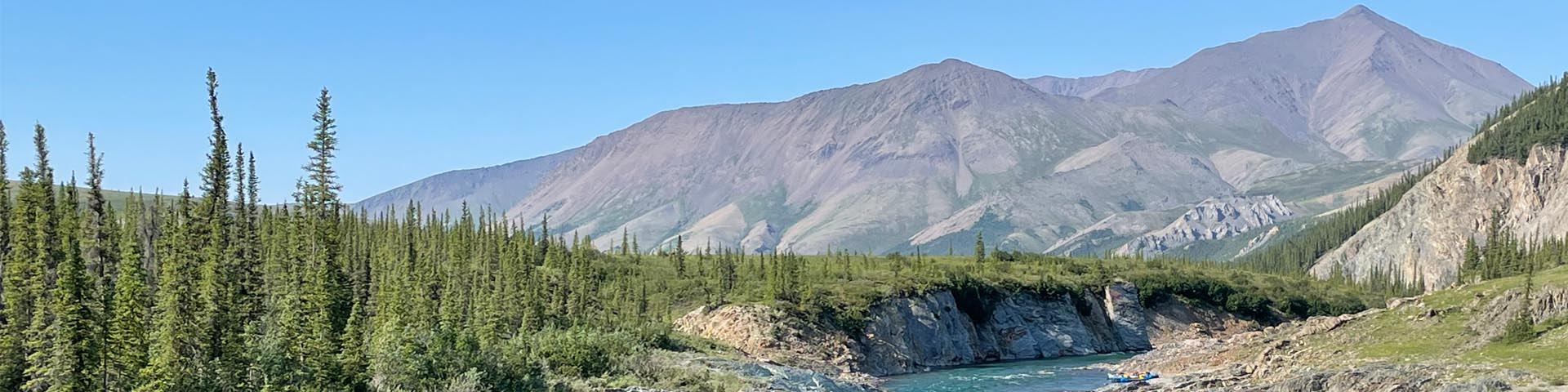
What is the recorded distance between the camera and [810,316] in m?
146

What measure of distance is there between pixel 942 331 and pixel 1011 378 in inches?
903

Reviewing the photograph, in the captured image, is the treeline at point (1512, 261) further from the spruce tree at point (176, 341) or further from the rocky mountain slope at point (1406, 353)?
the spruce tree at point (176, 341)

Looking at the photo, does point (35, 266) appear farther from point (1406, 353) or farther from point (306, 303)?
point (1406, 353)

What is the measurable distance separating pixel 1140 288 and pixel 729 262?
5875 centimetres

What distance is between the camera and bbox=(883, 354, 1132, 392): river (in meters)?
128

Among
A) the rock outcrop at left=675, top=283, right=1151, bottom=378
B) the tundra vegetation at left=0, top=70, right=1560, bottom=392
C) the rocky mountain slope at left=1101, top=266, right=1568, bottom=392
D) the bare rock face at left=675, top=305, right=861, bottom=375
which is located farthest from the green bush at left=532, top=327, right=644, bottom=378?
the rocky mountain slope at left=1101, top=266, right=1568, bottom=392

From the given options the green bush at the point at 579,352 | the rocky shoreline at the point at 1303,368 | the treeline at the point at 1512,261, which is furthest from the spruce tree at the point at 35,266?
the treeline at the point at 1512,261

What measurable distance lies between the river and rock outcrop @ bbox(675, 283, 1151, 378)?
384 cm

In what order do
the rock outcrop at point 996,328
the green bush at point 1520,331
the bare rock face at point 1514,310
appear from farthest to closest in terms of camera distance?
1. the rock outcrop at point 996,328
2. the bare rock face at point 1514,310
3. the green bush at point 1520,331

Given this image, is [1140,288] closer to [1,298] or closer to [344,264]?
[344,264]

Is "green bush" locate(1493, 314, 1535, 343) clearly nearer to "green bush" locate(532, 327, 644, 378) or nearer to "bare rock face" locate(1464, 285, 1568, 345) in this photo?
"bare rock face" locate(1464, 285, 1568, 345)

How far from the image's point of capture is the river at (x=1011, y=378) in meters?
128

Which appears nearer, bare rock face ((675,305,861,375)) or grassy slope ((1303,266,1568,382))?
grassy slope ((1303,266,1568,382))

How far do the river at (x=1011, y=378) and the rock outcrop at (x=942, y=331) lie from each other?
3836mm
